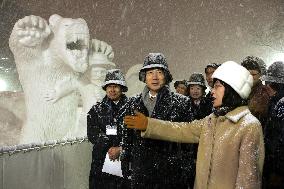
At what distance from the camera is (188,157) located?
373cm

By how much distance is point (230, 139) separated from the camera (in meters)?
2.76

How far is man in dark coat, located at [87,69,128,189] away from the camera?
4926 mm

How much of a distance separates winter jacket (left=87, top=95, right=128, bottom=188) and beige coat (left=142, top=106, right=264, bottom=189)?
2127mm

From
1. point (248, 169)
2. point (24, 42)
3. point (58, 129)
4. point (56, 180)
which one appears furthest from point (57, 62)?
point (248, 169)

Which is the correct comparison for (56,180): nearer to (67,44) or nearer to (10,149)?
(10,149)

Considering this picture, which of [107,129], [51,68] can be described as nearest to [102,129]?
[107,129]

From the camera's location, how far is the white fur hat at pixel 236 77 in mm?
2871

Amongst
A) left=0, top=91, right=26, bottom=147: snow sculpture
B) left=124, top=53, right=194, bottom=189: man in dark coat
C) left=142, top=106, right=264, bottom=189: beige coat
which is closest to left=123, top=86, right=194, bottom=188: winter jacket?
left=124, top=53, right=194, bottom=189: man in dark coat

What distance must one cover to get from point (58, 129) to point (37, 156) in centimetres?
1028

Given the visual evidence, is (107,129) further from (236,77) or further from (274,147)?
(236,77)

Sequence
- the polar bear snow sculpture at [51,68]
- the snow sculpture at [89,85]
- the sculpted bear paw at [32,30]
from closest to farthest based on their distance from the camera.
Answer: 1. the sculpted bear paw at [32,30]
2. the polar bear snow sculpture at [51,68]
3. the snow sculpture at [89,85]

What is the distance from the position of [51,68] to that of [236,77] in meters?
12.0

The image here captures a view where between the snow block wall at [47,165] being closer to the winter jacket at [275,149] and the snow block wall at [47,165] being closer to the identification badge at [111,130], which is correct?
the identification badge at [111,130]

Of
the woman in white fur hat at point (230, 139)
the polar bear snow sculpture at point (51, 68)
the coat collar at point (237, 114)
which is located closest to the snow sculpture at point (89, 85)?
the polar bear snow sculpture at point (51, 68)
